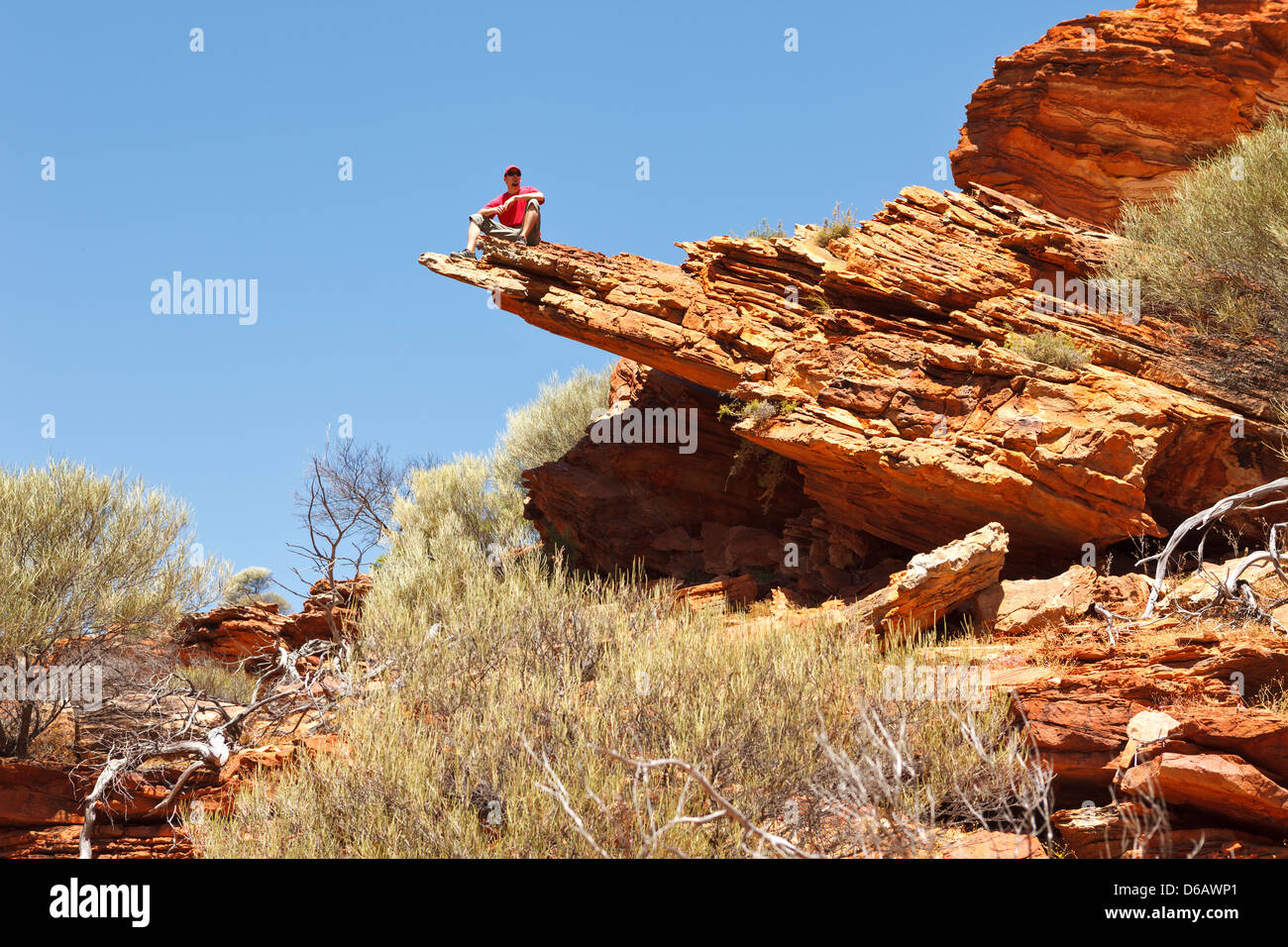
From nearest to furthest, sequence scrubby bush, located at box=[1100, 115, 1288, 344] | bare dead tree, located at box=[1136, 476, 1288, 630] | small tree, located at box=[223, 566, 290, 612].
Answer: bare dead tree, located at box=[1136, 476, 1288, 630] → scrubby bush, located at box=[1100, 115, 1288, 344] → small tree, located at box=[223, 566, 290, 612]

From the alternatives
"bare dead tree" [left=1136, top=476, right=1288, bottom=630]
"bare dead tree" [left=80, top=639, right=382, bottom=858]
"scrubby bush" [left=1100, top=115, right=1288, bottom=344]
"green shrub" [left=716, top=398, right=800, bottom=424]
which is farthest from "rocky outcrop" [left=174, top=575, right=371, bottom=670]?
"scrubby bush" [left=1100, top=115, right=1288, bottom=344]

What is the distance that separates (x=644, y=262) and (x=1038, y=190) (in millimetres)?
7210

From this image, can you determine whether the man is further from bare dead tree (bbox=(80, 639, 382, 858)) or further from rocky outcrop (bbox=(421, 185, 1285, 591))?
bare dead tree (bbox=(80, 639, 382, 858))

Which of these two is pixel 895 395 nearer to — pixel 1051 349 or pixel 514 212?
pixel 1051 349

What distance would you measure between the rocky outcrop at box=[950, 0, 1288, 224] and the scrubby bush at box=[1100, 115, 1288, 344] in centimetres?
238

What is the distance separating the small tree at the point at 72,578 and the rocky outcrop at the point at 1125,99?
13793 mm

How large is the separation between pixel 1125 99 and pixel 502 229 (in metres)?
10.3

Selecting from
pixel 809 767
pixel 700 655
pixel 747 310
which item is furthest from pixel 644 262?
pixel 809 767

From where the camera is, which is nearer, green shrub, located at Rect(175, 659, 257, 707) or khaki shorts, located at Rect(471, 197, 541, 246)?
khaki shorts, located at Rect(471, 197, 541, 246)

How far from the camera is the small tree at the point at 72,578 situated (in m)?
10.4

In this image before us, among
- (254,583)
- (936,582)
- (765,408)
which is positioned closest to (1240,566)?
(936,582)

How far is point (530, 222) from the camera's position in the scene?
12297 millimetres

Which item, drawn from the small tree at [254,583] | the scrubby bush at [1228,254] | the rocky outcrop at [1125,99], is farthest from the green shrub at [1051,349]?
the small tree at [254,583]

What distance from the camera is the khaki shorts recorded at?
484 inches
